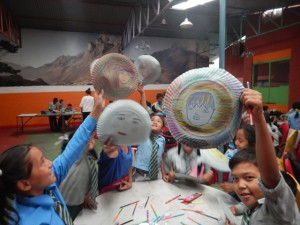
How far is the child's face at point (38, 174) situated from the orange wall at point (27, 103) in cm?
764

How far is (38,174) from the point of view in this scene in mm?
950

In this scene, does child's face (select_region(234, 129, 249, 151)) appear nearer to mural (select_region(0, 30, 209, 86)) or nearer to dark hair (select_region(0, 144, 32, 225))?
dark hair (select_region(0, 144, 32, 225))

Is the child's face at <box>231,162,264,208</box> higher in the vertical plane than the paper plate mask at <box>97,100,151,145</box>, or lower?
lower

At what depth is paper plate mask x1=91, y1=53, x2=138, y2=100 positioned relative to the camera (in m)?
1.47

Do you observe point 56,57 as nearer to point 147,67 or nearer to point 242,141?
point 147,67

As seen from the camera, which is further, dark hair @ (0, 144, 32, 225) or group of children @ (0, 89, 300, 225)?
dark hair @ (0, 144, 32, 225)

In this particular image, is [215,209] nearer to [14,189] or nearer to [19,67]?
[14,189]

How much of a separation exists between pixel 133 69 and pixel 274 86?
701 cm

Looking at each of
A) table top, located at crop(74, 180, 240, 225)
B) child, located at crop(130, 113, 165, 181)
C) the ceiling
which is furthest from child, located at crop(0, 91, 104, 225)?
the ceiling

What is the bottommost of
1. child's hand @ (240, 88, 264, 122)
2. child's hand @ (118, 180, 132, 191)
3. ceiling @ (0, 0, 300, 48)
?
child's hand @ (118, 180, 132, 191)

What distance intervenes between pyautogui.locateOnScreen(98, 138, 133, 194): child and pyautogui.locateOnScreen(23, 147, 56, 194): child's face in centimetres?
59

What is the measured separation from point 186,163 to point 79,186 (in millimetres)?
867

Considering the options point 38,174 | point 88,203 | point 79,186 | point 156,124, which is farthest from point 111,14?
point 38,174

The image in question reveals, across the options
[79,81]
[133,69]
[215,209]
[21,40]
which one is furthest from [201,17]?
[215,209]
